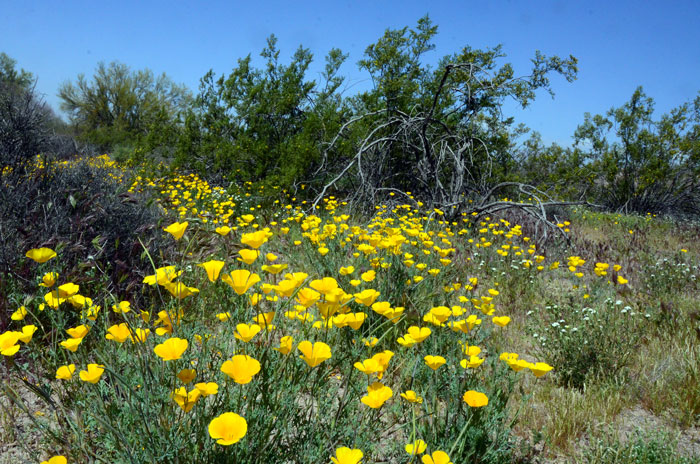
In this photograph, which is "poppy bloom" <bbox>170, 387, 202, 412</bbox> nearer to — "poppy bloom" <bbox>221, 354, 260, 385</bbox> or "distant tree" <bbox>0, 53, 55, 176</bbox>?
"poppy bloom" <bbox>221, 354, 260, 385</bbox>

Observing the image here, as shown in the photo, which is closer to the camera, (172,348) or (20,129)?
(172,348)

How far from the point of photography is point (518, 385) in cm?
245

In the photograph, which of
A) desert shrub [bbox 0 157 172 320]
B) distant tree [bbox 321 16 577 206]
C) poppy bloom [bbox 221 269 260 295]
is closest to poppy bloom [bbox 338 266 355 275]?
poppy bloom [bbox 221 269 260 295]

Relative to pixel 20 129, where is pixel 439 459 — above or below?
below

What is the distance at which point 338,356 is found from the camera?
1926 mm

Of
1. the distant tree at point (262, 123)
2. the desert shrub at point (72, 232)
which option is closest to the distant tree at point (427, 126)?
the distant tree at point (262, 123)

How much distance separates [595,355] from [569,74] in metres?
5.46

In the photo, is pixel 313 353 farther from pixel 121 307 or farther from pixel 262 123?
pixel 262 123

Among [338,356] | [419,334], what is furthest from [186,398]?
[338,356]

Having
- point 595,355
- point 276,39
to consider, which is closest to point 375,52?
point 276,39

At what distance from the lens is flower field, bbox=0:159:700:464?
1282mm

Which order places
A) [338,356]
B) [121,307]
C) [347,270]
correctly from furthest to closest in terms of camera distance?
1. [347,270]
2. [338,356]
3. [121,307]

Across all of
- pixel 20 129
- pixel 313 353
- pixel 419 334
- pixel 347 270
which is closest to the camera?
pixel 313 353

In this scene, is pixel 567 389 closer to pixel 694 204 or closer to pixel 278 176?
pixel 278 176
